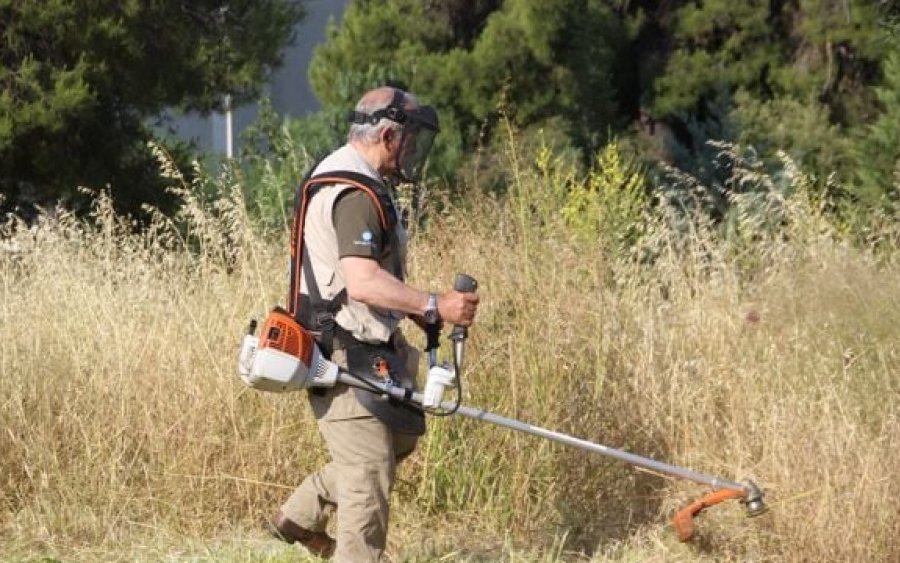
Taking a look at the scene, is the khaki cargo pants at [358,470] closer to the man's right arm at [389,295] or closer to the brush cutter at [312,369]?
the brush cutter at [312,369]

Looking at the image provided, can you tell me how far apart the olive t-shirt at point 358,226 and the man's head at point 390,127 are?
0.75ft

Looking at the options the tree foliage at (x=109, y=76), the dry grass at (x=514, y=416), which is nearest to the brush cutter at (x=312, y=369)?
the dry grass at (x=514, y=416)

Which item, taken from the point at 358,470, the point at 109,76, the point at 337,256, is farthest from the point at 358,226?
the point at 109,76

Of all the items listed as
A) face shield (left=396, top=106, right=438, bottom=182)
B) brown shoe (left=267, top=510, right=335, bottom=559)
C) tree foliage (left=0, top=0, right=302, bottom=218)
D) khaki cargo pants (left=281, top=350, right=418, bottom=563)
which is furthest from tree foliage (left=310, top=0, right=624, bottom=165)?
khaki cargo pants (left=281, top=350, right=418, bottom=563)

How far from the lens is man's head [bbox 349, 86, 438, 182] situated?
17.5 feet

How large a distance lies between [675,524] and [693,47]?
538 inches

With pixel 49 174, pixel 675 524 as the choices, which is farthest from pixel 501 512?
pixel 49 174

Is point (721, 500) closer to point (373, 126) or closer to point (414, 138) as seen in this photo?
point (414, 138)

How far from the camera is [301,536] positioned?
5770mm

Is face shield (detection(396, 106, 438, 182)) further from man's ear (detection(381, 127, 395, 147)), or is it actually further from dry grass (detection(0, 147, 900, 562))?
dry grass (detection(0, 147, 900, 562))

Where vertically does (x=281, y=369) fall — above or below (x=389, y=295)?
below

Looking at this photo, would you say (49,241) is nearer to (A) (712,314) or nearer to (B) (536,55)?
(A) (712,314)

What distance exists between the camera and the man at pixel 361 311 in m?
5.24

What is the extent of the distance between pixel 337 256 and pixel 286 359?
1.17 feet
